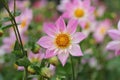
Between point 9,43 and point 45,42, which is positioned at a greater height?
point 45,42

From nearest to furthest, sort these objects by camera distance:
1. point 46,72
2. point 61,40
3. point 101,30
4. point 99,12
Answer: point 46,72, point 61,40, point 101,30, point 99,12

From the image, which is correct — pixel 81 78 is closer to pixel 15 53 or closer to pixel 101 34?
pixel 101 34

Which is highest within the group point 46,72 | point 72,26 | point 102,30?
point 72,26

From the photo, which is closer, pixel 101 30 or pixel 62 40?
pixel 62 40

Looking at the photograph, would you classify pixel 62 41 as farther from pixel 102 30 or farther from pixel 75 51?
pixel 102 30

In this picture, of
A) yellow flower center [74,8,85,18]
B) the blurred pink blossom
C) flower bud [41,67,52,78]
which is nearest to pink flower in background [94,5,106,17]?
the blurred pink blossom

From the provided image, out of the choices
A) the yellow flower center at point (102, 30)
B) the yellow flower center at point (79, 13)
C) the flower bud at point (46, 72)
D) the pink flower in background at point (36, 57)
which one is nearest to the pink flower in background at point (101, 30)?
the yellow flower center at point (102, 30)

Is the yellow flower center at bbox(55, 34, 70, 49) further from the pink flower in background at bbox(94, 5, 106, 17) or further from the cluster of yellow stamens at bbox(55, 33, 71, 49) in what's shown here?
the pink flower in background at bbox(94, 5, 106, 17)

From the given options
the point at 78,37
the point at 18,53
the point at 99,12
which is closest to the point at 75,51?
the point at 78,37
